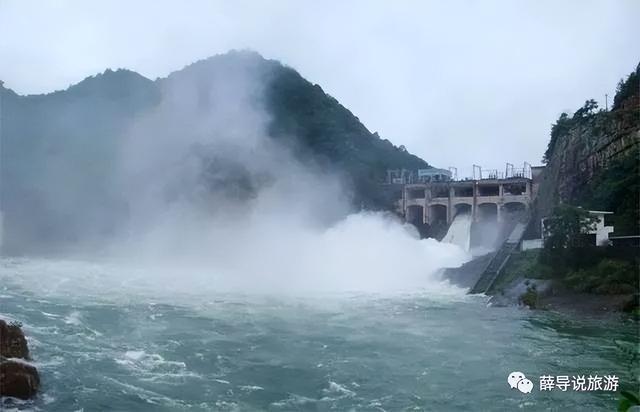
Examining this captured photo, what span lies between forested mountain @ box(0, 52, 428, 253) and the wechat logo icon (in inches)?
1506

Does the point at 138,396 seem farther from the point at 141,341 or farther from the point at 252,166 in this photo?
the point at 252,166

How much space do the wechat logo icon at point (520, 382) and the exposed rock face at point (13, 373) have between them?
8.21m

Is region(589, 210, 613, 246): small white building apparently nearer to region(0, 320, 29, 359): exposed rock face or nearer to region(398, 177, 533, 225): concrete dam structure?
region(398, 177, 533, 225): concrete dam structure

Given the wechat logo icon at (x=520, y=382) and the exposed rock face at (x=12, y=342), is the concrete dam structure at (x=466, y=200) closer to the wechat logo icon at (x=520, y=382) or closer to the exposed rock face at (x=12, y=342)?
the wechat logo icon at (x=520, y=382)

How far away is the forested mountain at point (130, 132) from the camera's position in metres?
57.1

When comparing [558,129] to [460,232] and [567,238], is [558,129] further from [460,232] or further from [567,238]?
[567,238]

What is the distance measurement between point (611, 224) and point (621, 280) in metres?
5.16

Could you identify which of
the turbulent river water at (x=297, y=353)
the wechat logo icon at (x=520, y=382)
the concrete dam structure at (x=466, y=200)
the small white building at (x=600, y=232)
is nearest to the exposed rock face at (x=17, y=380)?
the turbulent river water at (x=297, y=353)

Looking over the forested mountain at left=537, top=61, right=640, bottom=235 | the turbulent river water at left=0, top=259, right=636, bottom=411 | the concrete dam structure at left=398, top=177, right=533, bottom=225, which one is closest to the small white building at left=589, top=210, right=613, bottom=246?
the forested mountain at left=537, top=61, right=640, bottom=235

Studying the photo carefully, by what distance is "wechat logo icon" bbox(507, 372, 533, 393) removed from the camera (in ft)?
36.8

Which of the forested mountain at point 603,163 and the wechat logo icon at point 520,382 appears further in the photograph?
the forested mountain at point 603,163

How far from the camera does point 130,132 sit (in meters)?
64.9

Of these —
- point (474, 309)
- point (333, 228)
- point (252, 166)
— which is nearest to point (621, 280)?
point (474, 309)

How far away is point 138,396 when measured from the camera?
36.4 ft
